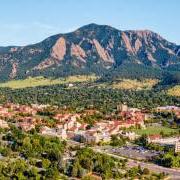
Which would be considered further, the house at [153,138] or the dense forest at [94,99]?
the dense forest at [94,99]

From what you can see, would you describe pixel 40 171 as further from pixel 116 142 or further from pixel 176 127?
pixel 176 127

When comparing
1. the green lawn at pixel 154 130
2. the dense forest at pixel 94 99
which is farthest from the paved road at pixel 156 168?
the dense forest at pixel 94 99

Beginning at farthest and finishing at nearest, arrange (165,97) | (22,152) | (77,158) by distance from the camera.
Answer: (165,97) → (22,152) → (77,158)

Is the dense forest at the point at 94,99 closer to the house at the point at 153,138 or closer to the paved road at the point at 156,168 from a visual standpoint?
the house at the point at 153,138

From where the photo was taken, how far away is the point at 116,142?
98.9 m

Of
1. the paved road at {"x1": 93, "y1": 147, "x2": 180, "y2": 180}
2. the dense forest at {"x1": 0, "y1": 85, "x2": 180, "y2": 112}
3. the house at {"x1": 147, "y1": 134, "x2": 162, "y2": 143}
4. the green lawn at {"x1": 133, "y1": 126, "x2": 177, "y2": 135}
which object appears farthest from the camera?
the dense forest at {"x1": 0, "y1": 85, "x2": 180, "y2": 112}

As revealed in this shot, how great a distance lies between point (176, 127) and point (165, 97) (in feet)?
202

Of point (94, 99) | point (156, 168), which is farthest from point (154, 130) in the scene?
point (94, 99)

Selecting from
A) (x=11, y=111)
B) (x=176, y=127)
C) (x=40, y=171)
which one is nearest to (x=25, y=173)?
(x=40, y=171)

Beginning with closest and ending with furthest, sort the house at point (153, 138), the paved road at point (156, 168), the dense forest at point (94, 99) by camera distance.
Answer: the paved road at point (156, 168) → the house at point (153, 138) → the dense forest at point (94, 99)

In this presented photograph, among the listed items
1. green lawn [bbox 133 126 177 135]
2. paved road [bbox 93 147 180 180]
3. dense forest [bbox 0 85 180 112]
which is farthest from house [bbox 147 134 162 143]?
dense forest [bbox 0 85 180 112]

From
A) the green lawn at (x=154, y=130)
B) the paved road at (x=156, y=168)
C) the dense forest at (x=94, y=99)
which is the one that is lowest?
the paved road at (x=156, y=168)

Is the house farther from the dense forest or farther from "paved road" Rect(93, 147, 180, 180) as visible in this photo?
the dense forest

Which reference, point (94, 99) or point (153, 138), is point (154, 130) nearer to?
point (153, 138)
